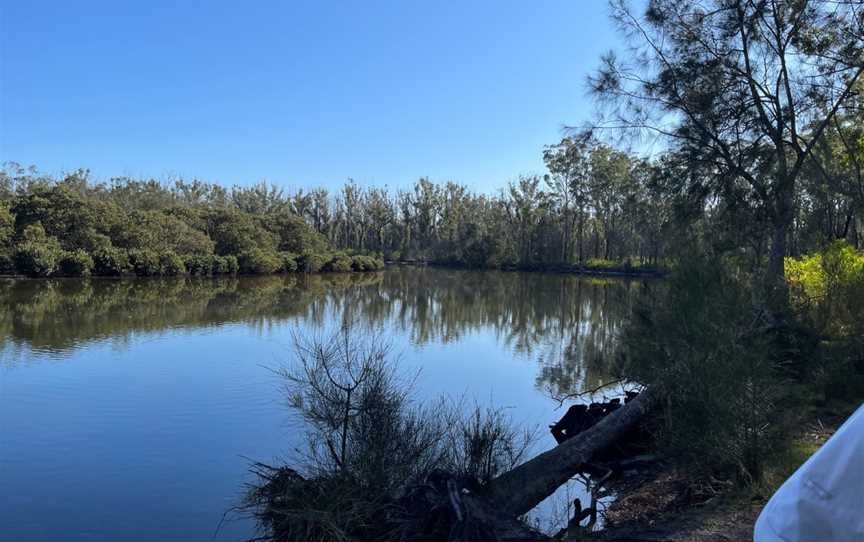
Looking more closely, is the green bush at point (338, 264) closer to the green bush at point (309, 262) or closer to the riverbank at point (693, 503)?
the green bush at point (309, 262)

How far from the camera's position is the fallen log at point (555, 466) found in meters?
5.56

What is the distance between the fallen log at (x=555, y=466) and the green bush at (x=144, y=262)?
3227cm

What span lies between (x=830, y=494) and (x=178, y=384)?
11.5m

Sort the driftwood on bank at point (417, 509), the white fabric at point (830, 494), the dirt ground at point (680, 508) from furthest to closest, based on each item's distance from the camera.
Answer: the dirt ground at point (680, 508), the driftwood on bank at point (417, 509), the white fabric at point (830, 494)

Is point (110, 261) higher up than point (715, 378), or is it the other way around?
point (110, 261)

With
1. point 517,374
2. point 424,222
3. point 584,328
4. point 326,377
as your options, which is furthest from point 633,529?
point 424,222

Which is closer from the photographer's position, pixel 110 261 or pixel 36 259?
pixel 36 259

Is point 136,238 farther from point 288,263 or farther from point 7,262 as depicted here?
point 288,263

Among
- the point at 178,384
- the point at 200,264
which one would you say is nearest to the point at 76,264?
the point at 200,264

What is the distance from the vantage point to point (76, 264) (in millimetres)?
31109

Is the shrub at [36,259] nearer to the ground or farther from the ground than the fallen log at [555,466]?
farther from the ground

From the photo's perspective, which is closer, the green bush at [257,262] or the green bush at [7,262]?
the green bush at [7,262]

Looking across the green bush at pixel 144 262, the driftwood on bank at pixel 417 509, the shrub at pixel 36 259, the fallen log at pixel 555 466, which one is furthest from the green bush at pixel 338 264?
the driftwood on bank at pixel 417 509

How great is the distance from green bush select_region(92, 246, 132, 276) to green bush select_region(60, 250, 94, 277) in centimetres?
67
